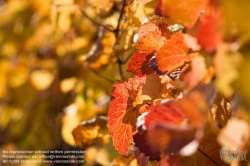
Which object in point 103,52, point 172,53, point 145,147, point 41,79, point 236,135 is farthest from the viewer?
point 41,79

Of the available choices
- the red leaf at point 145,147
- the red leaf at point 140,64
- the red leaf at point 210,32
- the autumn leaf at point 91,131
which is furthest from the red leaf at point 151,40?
the autumn leaf at point 91,131

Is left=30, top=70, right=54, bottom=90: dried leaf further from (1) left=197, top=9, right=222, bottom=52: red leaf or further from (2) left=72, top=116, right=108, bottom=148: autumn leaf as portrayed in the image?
(1) left=197, top=9, right=222, bottom=52: red leaf

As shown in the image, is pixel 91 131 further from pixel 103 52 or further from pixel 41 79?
pixel 41 79

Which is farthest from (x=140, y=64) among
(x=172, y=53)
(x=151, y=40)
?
(x=172, y=53)

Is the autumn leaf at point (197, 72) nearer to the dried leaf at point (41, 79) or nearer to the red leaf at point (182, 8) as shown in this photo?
the red leaf at point (182, 8)

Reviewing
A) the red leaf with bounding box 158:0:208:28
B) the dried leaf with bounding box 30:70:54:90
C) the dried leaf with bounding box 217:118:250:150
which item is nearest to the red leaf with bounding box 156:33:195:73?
the red leaf with bounding box 158:0:208:28

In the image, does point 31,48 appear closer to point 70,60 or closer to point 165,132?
point 70,60
